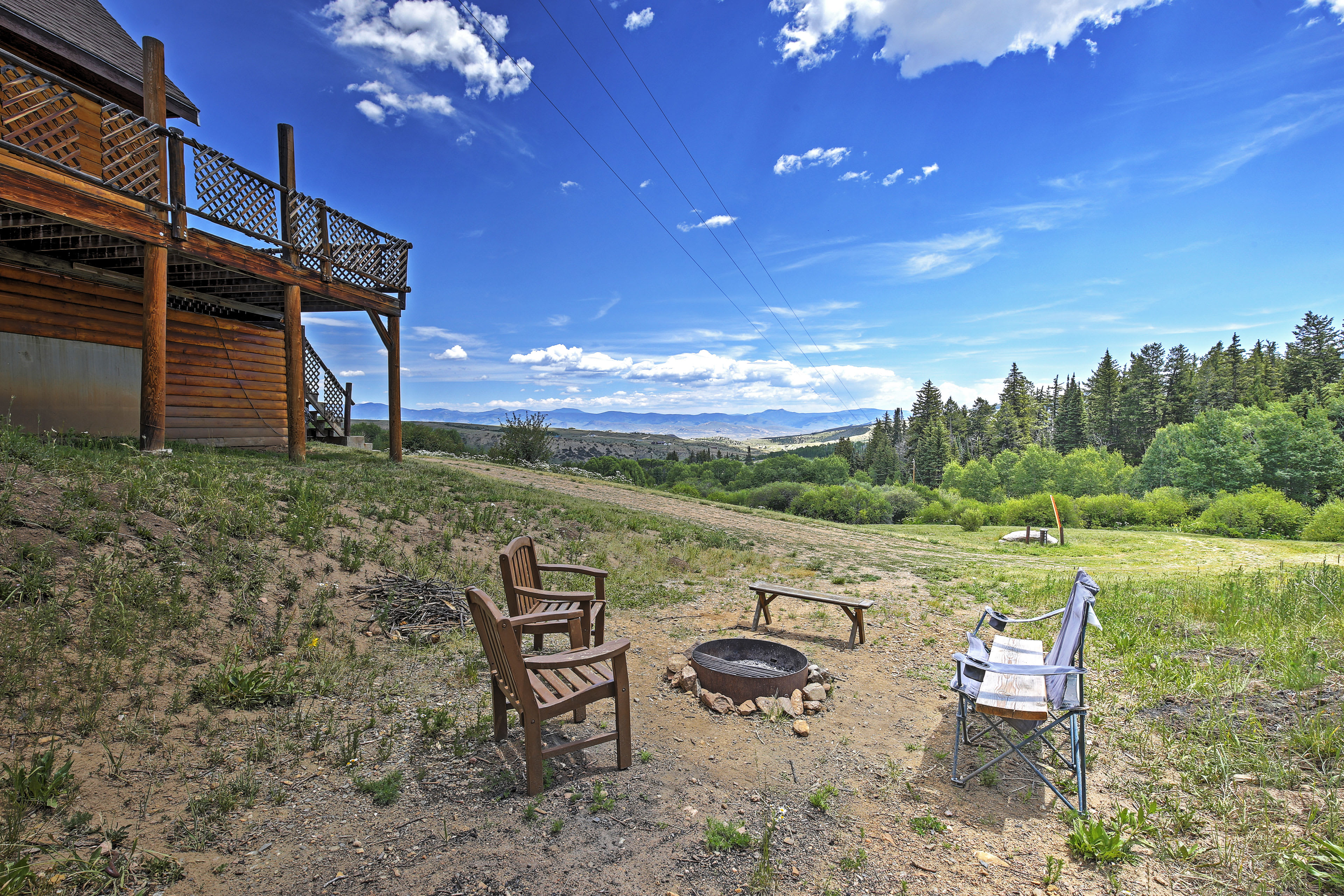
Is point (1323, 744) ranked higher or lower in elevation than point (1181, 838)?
higher

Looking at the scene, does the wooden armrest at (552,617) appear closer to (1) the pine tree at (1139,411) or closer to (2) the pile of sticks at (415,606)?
(2) the pile of sticks at (415,606)

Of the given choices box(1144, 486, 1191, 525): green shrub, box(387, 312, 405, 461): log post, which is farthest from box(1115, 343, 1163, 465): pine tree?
box(387, 312, 405, 461): log post

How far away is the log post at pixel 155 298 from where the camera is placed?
891 centimetres

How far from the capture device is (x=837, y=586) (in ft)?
32.7

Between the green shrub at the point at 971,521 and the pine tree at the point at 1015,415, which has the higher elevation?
the pine tree at the point at 1015,415

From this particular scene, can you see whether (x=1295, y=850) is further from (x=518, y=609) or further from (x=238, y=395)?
(x=238, y=395)

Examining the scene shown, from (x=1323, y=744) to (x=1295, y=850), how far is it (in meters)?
1.18

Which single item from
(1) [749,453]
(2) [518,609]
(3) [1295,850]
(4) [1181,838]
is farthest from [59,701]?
(1) [749,453]

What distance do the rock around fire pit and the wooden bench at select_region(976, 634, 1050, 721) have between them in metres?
1.32

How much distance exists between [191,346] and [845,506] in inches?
1750

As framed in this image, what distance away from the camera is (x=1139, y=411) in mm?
75250

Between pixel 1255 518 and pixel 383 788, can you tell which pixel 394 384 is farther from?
pixel 1255 518

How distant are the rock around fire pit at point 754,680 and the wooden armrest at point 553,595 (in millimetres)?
1160

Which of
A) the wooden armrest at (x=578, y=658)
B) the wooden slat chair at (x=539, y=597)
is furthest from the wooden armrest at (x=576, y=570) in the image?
the wooden armrest at (x=578, y=658)
